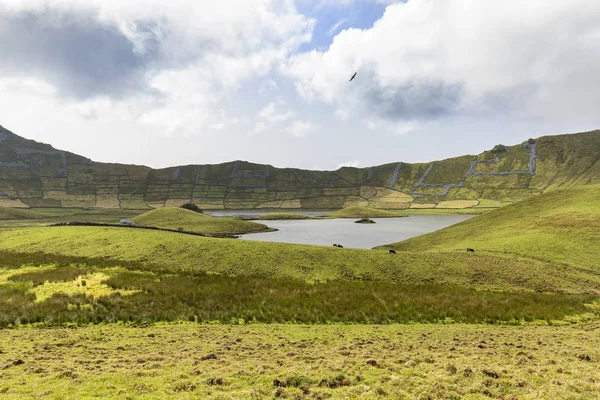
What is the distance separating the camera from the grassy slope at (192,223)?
106 meters

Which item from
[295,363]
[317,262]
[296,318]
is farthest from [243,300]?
[317,262]

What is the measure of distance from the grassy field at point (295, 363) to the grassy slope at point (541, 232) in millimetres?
33403

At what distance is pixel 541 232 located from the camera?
5828 cm

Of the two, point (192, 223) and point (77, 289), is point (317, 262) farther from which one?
point (192, 223)

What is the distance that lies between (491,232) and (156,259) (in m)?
64.4

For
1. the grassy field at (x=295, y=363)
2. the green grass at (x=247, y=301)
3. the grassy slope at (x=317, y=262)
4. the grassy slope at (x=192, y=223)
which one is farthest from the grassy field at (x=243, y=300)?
the grassy slope at (x=192, y=223)

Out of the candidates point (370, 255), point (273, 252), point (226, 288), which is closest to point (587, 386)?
point (226, 288)

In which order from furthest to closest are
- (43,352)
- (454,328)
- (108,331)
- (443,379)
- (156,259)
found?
(156,259) → (454,328) → (108,331) → (43,352) → (443,379)

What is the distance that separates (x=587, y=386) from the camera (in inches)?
463

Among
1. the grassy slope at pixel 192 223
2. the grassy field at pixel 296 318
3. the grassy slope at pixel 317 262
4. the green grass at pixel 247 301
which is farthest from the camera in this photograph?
the grassy slope at pixel 192 223

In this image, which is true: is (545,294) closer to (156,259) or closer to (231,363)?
(231,363)

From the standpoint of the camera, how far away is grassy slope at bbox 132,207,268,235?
106m

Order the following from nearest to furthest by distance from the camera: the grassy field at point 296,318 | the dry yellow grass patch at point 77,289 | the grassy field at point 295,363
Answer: the grassy field at point 295,363, the grassy field at point 296,318, the dry yellow grass patch at point 77,289

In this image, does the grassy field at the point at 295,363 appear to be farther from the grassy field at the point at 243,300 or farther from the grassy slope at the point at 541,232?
the grassy slope at the point at 541,232
